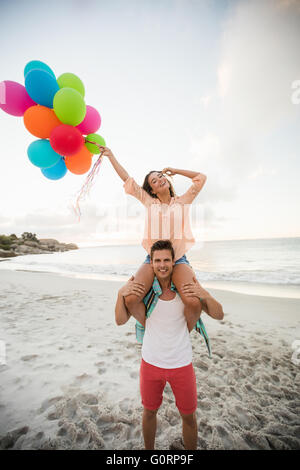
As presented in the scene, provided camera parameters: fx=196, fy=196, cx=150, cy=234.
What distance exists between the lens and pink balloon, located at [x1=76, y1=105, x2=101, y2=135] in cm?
246

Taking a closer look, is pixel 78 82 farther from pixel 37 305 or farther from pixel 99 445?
pixel 37 305

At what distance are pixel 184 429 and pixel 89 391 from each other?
4.48 feet

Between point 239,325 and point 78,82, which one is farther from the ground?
point 78,82

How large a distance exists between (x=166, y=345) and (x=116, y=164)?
1.96 m

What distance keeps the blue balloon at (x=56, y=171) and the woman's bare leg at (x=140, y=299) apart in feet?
5.98

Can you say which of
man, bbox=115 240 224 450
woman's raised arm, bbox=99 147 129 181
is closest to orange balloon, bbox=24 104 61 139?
woman's raised arm, bbox=99 147 129 181

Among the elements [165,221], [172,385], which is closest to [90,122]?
[165,221]

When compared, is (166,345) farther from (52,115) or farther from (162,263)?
(52,115)

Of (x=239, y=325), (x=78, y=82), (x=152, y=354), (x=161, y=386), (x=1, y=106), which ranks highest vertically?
(x=78, y=82)

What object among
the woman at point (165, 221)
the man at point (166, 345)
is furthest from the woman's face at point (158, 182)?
the man at point (166, 345)

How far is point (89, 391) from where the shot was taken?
2.43 metres

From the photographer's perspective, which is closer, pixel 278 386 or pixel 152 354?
pixel 152 354

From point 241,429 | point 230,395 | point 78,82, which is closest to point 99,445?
point 241,429
